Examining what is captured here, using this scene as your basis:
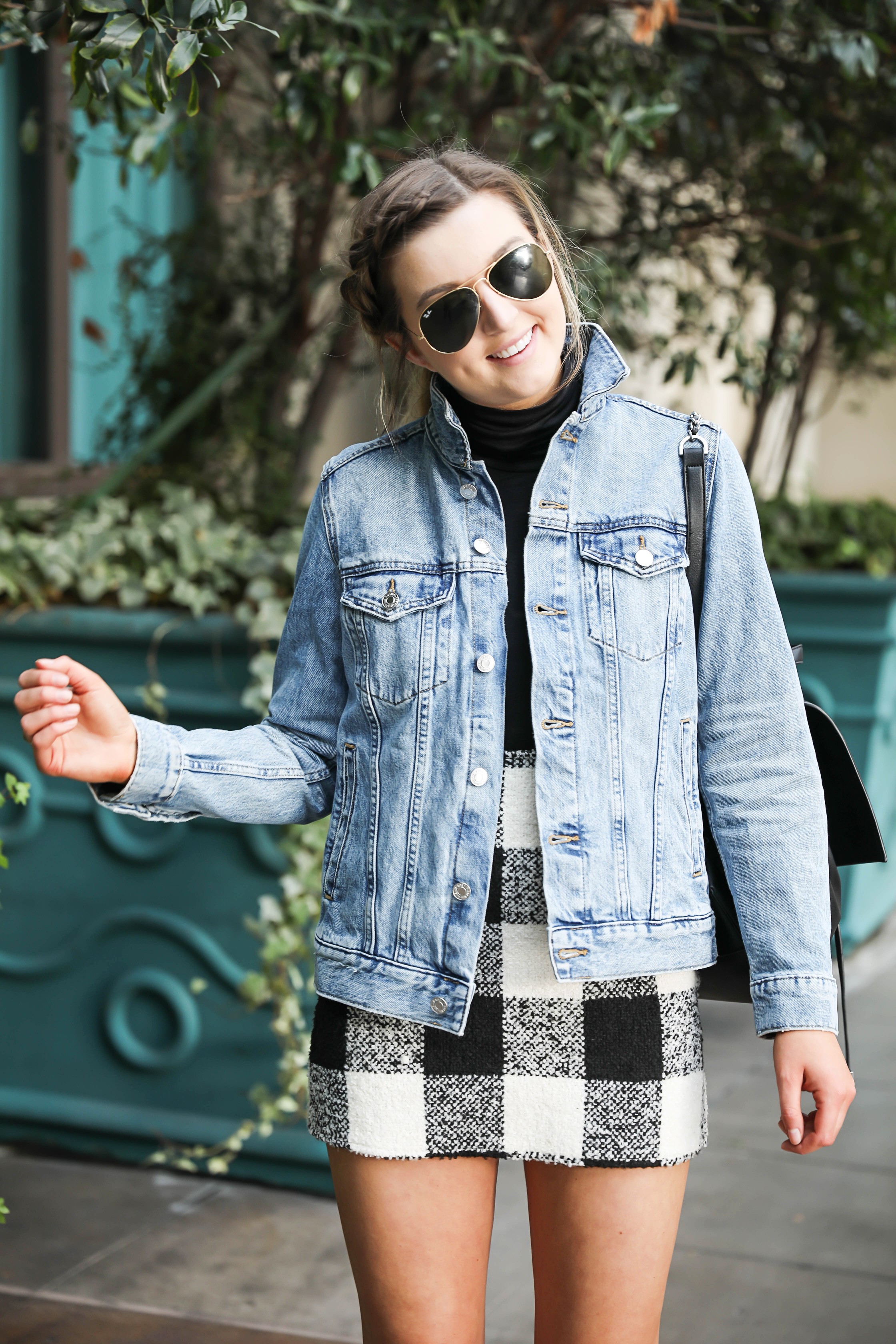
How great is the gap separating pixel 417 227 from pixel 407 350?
0.17 m

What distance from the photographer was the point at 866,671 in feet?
14.2

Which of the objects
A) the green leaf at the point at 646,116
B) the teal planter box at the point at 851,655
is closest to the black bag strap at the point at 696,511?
the green leaf at the point at 646,116

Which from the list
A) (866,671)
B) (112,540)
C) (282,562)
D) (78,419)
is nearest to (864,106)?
(866,671)

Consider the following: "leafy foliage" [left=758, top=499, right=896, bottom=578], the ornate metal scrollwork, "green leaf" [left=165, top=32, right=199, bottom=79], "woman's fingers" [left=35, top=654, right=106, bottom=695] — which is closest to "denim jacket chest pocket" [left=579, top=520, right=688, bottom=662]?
"woman's fingers" [left=35, top=654, right=106, bottom=695]

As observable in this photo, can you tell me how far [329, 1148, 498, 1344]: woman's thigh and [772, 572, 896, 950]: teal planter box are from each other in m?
2.79

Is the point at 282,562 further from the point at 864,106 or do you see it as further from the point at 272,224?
the point at 864,106

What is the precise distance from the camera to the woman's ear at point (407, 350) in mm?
1745

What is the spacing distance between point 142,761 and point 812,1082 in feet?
2.81

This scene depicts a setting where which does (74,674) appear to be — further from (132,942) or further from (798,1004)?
(132,942)

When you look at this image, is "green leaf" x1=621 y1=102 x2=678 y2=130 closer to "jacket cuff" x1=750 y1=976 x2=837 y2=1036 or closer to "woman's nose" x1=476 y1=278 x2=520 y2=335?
"woman's nose" x1=476 y1=278 x2=520 y2=335

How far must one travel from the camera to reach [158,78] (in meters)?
1.78

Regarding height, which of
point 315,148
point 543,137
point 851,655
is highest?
Result: point 315,148

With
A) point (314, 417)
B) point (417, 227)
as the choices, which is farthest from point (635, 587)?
point (314, 417)

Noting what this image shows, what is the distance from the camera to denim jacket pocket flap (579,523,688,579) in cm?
162
